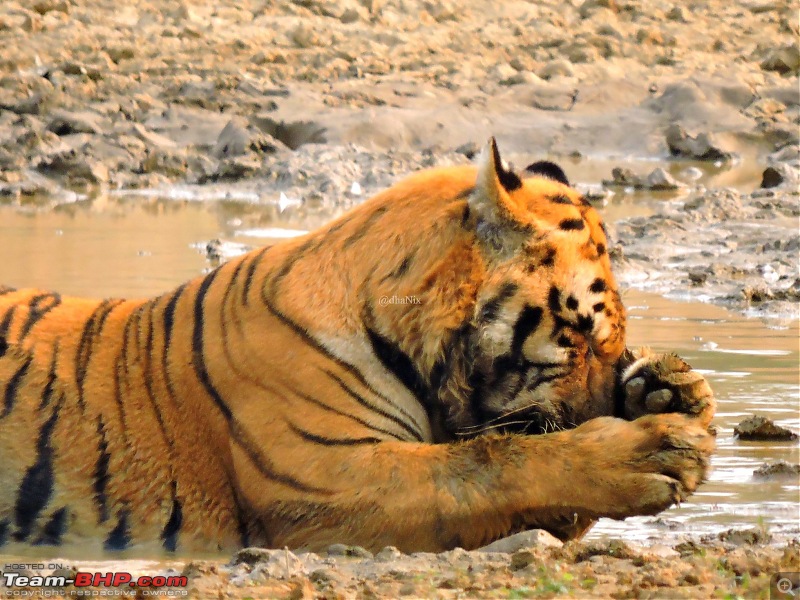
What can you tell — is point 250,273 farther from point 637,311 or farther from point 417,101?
point 417,101

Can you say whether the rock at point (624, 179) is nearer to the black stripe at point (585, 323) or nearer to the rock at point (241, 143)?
the rock at point (241, 143)

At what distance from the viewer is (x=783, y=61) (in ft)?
57.7

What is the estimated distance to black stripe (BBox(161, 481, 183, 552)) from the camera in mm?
3871

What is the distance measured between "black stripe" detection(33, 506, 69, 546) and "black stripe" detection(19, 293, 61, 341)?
57 cm

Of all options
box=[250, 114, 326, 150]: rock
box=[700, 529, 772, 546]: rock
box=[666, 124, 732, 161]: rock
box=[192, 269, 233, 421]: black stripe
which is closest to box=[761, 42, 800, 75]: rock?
box=[666, 124, 732, 161]: rock

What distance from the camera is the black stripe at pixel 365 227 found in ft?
13.1

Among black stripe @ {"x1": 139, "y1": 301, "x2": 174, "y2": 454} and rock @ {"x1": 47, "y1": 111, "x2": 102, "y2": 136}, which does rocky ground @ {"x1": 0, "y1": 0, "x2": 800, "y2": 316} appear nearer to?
rock @ {"x1": 47, "y1": 111, "x2": 102, "y2": 136}

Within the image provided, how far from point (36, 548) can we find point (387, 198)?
4.30 ft

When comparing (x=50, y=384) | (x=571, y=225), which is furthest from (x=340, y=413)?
(x=50, y=384)

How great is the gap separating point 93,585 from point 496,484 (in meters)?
1.01

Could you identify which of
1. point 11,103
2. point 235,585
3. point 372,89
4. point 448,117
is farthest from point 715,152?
point 235,585

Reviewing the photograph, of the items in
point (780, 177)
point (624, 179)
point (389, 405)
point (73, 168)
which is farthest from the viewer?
point (73, 168)

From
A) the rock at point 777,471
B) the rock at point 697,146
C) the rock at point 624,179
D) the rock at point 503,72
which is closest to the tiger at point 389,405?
the rock at point 777,471

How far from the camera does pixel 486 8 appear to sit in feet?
66.6
